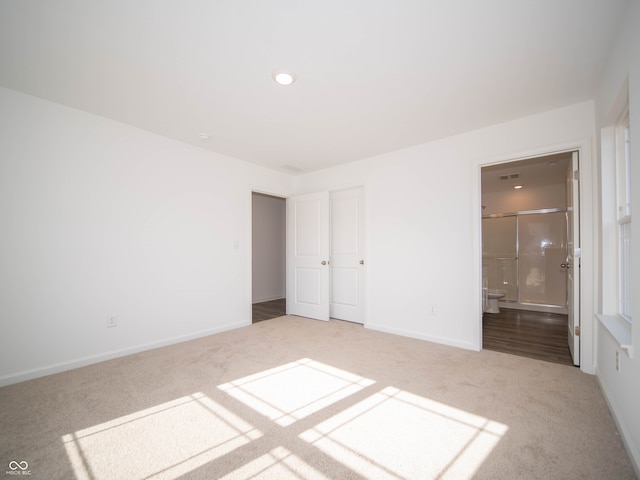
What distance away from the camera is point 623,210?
213cm

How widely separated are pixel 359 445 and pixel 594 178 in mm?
2905

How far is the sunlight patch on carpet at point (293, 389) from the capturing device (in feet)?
6.64

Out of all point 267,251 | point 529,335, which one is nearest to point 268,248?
point 267,251

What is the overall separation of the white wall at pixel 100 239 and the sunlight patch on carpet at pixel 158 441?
1.34m

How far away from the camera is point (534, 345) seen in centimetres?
340

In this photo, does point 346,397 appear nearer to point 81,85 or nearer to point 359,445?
point 359,445

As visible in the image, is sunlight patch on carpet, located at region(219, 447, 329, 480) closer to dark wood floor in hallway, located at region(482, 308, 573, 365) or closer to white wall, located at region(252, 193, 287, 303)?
dark wood floor in hallway, located at region(482, 308, 573, 365)

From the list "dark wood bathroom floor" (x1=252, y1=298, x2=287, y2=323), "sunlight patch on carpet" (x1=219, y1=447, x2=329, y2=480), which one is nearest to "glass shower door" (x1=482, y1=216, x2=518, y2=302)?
"dark wood bathroom floor" (x1=252, y1=298, x2=287, y2=323)

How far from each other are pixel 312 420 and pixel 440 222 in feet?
8.50

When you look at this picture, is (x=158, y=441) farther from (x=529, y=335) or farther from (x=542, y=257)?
(x=542, y=257)

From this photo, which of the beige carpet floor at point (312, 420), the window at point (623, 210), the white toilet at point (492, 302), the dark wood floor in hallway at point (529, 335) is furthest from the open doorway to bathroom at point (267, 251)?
the window at point (623, 210)

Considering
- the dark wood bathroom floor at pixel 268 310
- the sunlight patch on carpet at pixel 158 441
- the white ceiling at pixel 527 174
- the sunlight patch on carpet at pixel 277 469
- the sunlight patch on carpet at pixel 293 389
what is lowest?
the dark wood bathroom floor at pixel 268 310

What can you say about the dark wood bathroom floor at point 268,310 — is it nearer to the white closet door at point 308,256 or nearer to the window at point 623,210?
the white closet door at point 308,256
